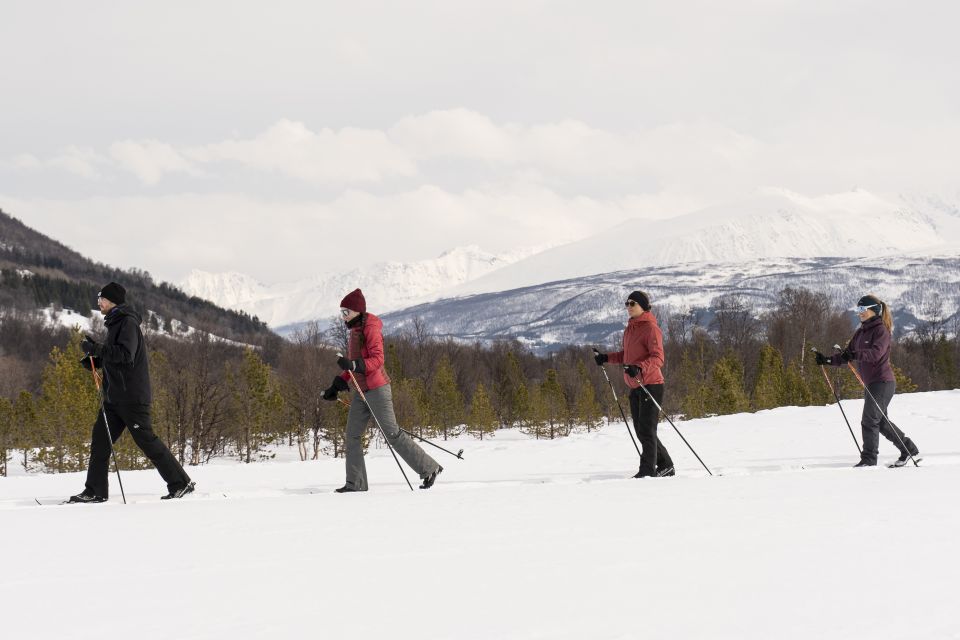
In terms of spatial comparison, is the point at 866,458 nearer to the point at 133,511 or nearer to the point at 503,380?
the point at 133,511

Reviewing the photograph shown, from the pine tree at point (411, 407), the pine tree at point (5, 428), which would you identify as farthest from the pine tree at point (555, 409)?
the pine tree at point (5, 428)

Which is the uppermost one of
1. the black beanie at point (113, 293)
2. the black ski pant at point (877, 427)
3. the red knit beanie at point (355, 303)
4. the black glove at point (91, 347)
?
the black beanie at point (113, 293)

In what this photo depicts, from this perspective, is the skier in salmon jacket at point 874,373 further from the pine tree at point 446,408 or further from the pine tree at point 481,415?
the pine tree at point 446,408

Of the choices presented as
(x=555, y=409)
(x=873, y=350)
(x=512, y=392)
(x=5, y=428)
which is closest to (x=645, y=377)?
(x=873, y=350)

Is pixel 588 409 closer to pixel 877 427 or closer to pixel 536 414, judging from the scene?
pixel 536 414

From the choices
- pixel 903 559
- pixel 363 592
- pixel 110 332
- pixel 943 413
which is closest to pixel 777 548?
pixel 903 559

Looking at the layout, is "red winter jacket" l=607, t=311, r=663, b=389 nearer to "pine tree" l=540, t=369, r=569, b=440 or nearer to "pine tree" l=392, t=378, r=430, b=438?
"pine tree" l=392, t=378, r=430, b=438

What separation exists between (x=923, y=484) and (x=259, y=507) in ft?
18.5

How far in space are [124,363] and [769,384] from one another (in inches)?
1703

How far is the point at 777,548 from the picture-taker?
4.16 m

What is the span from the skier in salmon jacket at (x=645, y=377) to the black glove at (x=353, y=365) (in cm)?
249

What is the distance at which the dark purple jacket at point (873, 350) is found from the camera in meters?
8.48

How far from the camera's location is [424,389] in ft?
194

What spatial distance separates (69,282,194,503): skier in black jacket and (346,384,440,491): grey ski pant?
160 centimetres
